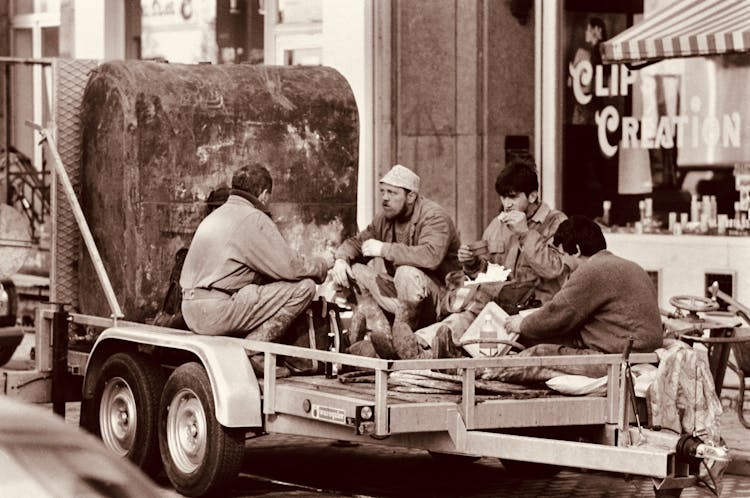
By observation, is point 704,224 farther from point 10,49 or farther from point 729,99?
point 10,49

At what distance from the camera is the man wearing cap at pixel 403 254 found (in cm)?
1087

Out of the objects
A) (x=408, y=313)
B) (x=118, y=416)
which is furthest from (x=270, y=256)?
(x=118, y=416)

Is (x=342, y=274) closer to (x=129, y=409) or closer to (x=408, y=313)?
(x=408, y=313)

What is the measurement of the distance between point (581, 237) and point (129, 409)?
278cm

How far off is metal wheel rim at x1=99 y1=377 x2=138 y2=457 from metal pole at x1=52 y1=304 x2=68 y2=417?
0.53 metres

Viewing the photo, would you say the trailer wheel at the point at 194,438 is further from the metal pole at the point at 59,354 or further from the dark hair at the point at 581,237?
the dark hair at the point at 581,237

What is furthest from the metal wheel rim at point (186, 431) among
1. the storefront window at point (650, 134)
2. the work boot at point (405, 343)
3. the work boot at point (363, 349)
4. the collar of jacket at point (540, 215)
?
the storefront window at point (650, 134)

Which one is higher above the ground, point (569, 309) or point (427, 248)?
point (427, 248)

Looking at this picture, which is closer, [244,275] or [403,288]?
[244,275]

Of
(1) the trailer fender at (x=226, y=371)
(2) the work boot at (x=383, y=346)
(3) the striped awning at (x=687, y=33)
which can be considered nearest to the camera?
(2) the work boot at (x=383, y=346)

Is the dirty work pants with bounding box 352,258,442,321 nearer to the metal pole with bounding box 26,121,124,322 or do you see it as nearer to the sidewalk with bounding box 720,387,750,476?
the metal pole with bounding box 26,121,124,322

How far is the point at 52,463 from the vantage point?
12.3 feet

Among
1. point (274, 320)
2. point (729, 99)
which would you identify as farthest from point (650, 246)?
point (274, 320)

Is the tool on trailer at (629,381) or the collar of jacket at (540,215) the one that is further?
the collar of jacket at (540,215)
